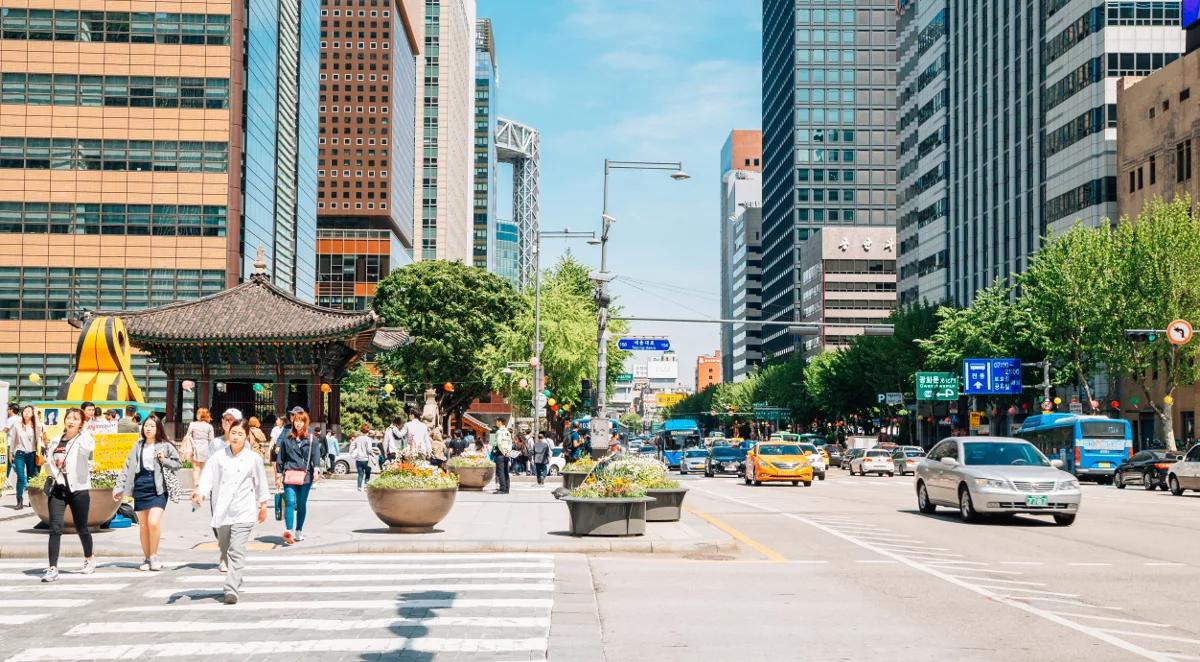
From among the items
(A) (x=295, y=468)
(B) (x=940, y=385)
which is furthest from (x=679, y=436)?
(A) (x=295, y=468)

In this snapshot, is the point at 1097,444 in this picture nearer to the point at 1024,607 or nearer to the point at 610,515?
the point at 610,515

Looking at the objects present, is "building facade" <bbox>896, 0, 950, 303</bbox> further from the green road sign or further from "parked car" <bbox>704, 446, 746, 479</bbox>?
"parked car" <bbox>704, 446, 746, 479</bbox>

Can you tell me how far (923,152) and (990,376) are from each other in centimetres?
4539

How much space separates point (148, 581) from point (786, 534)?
1093 cm

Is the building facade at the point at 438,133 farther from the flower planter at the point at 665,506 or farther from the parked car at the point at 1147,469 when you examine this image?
the flower planter at the point at 665,506

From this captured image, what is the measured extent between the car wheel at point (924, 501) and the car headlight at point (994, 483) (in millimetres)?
3530

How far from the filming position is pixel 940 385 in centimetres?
7525

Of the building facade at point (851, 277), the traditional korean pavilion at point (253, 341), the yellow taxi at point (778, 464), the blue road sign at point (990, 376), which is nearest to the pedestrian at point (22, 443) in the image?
the traditional korean pavilion at point (253, 341)

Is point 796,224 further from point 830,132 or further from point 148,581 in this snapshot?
point 148,581

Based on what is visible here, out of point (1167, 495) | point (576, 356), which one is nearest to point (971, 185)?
point (576, 356)

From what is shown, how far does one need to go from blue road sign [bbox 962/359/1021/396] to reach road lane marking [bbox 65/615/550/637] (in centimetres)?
6193

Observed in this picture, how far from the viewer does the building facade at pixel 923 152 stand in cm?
10400

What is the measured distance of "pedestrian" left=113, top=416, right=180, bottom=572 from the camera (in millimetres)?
14367

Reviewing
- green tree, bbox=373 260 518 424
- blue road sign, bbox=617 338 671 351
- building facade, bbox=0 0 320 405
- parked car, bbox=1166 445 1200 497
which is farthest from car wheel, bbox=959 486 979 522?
building facade, bbox=0 0 320 405
